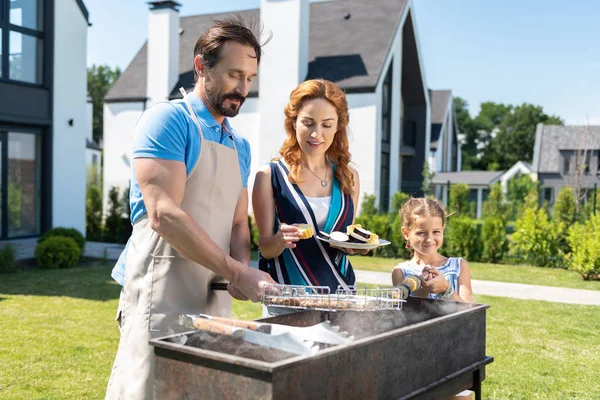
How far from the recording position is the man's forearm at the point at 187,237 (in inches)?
86.4

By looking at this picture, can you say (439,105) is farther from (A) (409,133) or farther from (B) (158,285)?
(B) (158,285)

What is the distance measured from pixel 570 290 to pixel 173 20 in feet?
49.2

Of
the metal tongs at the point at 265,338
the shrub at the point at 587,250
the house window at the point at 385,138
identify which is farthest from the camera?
the house window at the point at 385,138

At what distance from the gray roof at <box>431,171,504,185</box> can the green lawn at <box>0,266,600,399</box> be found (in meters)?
23.0

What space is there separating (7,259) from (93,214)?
Answer: 7537 millimetres

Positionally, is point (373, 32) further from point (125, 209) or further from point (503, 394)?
point (503, 394)

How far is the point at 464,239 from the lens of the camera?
45.4ft

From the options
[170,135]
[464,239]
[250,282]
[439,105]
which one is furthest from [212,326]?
[439,105]

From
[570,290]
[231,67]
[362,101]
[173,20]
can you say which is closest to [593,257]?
[570,290]

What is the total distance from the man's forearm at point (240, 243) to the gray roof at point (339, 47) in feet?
49.9

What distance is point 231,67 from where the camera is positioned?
2416mm

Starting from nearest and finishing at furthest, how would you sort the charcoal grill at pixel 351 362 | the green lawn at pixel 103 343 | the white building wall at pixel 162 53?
the charcoal grill at pixel 351 362 < the green lawn at pixel 103 343 < the white building wall at pixel 162 53

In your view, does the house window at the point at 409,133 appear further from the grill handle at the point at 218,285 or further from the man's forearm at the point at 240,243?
the grill handle at the point at 218,285

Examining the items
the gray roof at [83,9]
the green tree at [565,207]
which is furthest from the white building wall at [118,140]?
the green tree at [565,207]
